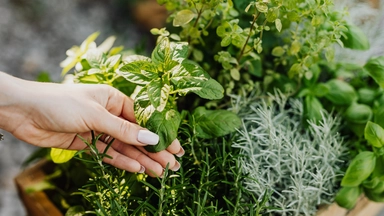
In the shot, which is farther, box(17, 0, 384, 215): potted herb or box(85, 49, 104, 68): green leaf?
box(85, 49, 104, 68): green leaf

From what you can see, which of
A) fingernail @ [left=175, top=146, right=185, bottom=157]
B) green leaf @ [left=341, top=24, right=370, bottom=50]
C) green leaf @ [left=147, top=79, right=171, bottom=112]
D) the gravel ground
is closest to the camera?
green leaf @ [left=147, top=79, right=171, bottom=112]

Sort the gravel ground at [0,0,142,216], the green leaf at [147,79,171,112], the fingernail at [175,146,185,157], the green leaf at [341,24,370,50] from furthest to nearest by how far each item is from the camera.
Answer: the gravel ground at [0,0,142,216] < the green leaf at [341,24,370,50] < the fingernail at [175,146,185,157] < the green leaf at [147,79,171,112]

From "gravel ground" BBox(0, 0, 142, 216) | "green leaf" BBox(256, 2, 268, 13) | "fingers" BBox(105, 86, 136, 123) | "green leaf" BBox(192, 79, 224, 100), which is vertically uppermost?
"green leaf" BBox(256, 2, 268, 13)

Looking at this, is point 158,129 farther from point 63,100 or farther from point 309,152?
point 309,152

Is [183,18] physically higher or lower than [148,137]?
higher

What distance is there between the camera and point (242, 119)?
80cm

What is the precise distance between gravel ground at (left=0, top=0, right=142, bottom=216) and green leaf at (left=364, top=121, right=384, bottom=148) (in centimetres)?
113

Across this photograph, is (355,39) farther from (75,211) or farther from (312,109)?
(75,211)

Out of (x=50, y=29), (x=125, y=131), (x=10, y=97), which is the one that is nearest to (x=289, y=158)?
(x=125, y=131)

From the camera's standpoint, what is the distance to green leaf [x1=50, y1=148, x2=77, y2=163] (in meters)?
0.77

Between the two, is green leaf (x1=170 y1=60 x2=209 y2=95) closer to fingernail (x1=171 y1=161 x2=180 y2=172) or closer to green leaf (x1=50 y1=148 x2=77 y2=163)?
fingernail (x1=171 y1=161 x2=180 y2=172)

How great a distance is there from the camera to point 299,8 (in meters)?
0.77

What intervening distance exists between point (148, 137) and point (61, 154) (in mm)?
222

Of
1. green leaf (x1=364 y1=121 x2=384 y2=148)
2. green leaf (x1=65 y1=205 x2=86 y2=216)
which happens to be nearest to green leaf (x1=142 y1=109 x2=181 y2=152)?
green leaf (x1=65 y1=205 x2=86 y2=216)
